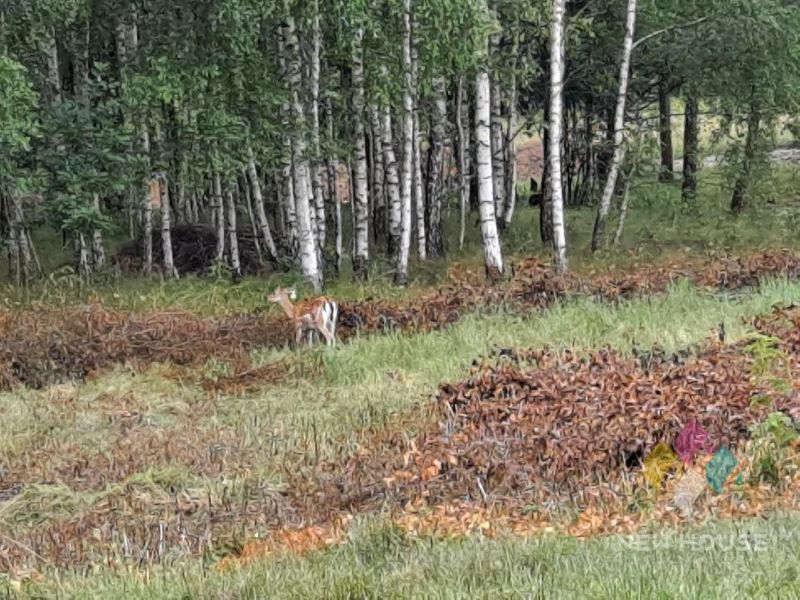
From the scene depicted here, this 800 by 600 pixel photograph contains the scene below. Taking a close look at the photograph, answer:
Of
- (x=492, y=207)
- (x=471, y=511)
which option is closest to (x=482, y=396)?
(x=471, y=511)

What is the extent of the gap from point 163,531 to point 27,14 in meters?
11.7

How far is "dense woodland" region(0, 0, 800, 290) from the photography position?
15.7 m

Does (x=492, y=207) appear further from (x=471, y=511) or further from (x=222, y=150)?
(x=471, y=511)

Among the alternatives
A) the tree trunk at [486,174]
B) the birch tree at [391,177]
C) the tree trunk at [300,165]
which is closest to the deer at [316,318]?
the tree trunk at [300,165]

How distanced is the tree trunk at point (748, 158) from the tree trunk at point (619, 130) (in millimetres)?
3269

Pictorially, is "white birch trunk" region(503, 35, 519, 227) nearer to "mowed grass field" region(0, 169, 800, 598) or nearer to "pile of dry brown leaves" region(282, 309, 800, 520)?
"mowed grass field" region(0, 169, 800, 598)

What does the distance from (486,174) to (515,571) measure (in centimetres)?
Result: 1182

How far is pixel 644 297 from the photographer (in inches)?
542

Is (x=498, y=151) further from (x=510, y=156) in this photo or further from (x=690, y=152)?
(x=690, y=152)

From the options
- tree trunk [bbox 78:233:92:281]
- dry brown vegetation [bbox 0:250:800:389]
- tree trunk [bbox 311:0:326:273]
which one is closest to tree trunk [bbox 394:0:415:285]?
tree trunk [bbox 311:0:326:273]

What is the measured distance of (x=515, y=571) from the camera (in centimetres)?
448

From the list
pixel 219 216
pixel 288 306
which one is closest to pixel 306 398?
pixel 288 306

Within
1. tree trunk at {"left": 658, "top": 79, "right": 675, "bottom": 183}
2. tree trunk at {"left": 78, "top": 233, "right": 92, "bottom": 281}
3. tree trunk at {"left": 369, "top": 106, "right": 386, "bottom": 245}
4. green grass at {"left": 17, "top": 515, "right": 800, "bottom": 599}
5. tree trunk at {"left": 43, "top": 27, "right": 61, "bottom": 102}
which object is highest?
tree trunk at {"left": 43, "top": 27, "right": 61, "bottom": 102}

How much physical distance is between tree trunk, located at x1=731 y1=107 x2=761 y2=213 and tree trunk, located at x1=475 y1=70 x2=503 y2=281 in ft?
27.1
